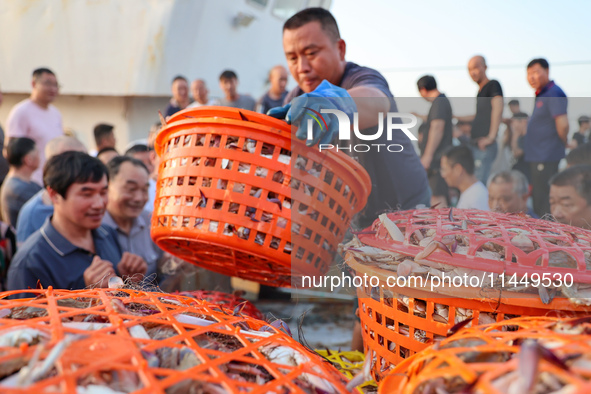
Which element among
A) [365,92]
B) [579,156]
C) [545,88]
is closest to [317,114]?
[365,92]

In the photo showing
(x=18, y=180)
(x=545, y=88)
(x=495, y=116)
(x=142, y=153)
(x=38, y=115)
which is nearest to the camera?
(x=495, y=116)

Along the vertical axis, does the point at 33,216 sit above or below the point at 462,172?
below

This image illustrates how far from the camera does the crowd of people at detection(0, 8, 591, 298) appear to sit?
1.24 meters

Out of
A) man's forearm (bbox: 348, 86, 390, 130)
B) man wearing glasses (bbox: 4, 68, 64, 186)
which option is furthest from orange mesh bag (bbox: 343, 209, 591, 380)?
man wearing glasses (bbox: 4, 68, 64, 186)

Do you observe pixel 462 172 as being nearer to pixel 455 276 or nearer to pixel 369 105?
pixel 369 105

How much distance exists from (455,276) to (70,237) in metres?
1.45

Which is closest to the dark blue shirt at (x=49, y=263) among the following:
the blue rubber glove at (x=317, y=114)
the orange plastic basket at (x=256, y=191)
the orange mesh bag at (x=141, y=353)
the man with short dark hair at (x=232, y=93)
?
the orange plastic basket at (x=256, y=191)

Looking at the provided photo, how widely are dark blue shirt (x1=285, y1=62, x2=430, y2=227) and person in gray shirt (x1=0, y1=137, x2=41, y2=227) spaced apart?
2.32 m

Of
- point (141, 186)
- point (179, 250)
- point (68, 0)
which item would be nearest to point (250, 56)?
point (68, 0)

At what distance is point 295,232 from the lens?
940 mm

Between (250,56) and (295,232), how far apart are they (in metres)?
A: 5.41

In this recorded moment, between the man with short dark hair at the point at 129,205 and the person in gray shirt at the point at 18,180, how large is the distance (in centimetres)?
103

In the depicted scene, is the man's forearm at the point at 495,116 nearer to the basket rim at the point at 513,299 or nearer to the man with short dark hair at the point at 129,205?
the basket rim at the point at 513,299

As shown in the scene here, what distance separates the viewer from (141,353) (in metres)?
0.50
